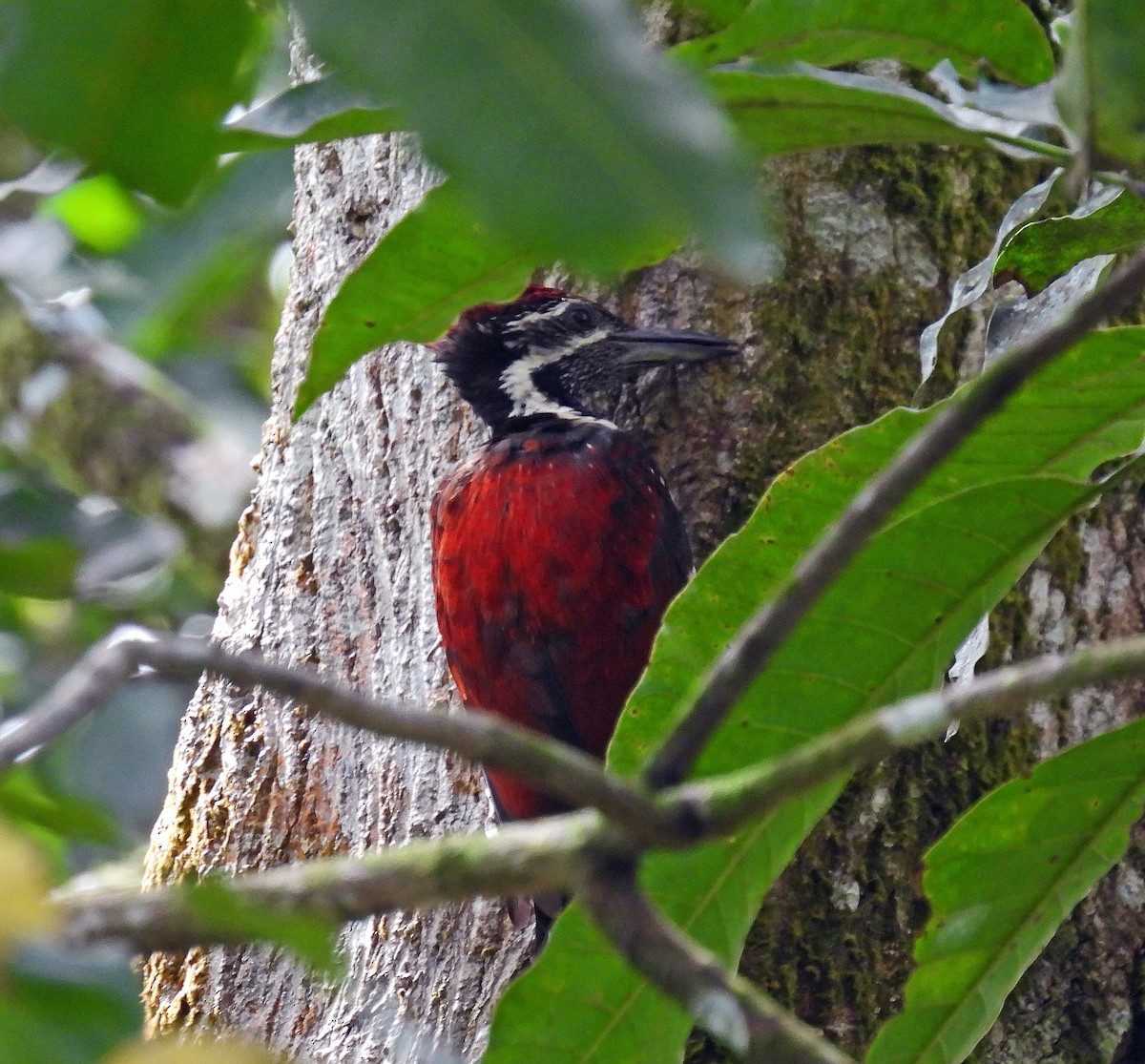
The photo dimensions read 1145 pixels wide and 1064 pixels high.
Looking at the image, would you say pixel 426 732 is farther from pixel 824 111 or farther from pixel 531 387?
pixel 531 387

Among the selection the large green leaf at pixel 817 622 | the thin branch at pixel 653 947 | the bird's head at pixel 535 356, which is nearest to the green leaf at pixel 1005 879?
the large green leaf at pixel 817 622

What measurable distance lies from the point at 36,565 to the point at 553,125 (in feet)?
2.43

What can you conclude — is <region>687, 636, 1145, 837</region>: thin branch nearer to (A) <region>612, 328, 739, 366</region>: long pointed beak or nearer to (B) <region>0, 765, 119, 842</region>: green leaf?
(B) <region>0, 765, 119, 842</region>: green leaf

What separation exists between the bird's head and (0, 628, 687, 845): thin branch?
Answer: 2.21 m

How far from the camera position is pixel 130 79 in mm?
710

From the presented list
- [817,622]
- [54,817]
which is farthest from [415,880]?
[817,622]

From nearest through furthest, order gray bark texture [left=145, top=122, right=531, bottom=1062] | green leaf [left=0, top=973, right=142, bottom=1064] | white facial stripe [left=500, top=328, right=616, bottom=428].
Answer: green leaf [left=0, top=973, right=142, bottom=1064], gray bark texture [left=145, top=122, right=531, bottom=1062], white facial stripe [left=500, top=328, right=616, bottom=428]

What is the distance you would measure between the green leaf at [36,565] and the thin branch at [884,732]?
55 cm

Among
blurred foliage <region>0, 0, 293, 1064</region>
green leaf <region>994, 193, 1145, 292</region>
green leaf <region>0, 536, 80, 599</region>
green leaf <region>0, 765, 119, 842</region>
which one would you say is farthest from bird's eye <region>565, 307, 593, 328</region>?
green leaf <region>0, 536, 80, 599</region>

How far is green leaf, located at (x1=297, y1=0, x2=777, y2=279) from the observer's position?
62 centimetres

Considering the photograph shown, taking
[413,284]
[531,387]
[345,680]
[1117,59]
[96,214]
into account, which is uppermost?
[96,214]

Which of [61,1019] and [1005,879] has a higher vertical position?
[1005,879]

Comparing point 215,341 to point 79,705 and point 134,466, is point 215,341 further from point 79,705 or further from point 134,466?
point 79,705

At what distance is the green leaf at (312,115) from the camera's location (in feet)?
5.29
